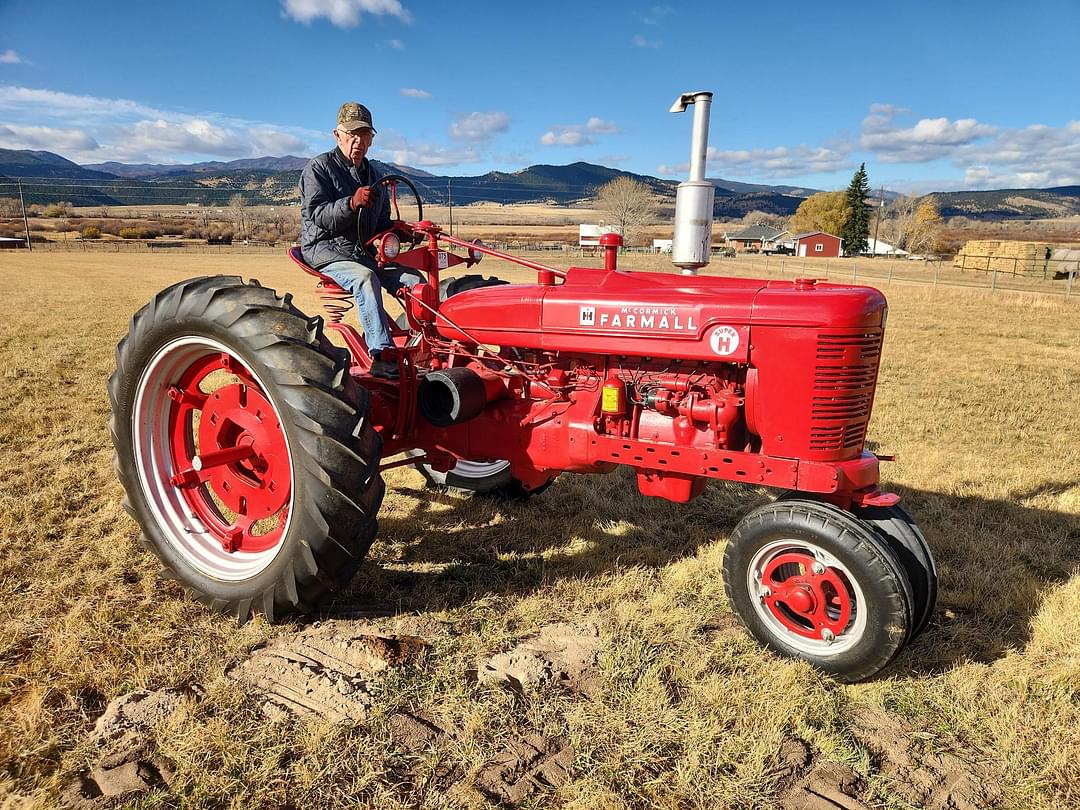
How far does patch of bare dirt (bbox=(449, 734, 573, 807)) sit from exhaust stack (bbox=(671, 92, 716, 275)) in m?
2.11

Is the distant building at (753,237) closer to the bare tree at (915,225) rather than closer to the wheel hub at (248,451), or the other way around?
the bare tree at (915,225)

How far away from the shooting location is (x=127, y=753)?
7.14 feet

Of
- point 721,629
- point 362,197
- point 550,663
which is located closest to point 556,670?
point 550,663

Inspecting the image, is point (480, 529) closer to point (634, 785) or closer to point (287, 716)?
point (287, 716)

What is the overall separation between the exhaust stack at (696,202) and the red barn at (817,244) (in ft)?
237

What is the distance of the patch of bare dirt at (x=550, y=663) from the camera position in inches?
104

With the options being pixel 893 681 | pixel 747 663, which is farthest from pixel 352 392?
pixel 893 681

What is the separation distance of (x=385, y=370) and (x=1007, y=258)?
4791 cm

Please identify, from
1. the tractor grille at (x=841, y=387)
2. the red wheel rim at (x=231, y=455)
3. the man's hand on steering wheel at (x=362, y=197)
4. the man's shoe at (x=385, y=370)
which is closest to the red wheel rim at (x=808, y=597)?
the tractor grille at (x=841, y=387)

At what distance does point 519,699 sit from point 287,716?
813mm

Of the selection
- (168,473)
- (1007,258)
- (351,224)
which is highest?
(1007,258)

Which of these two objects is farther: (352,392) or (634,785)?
(352,392)

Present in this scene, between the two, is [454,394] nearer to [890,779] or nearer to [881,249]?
[890,779]

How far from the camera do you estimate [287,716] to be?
239cm
